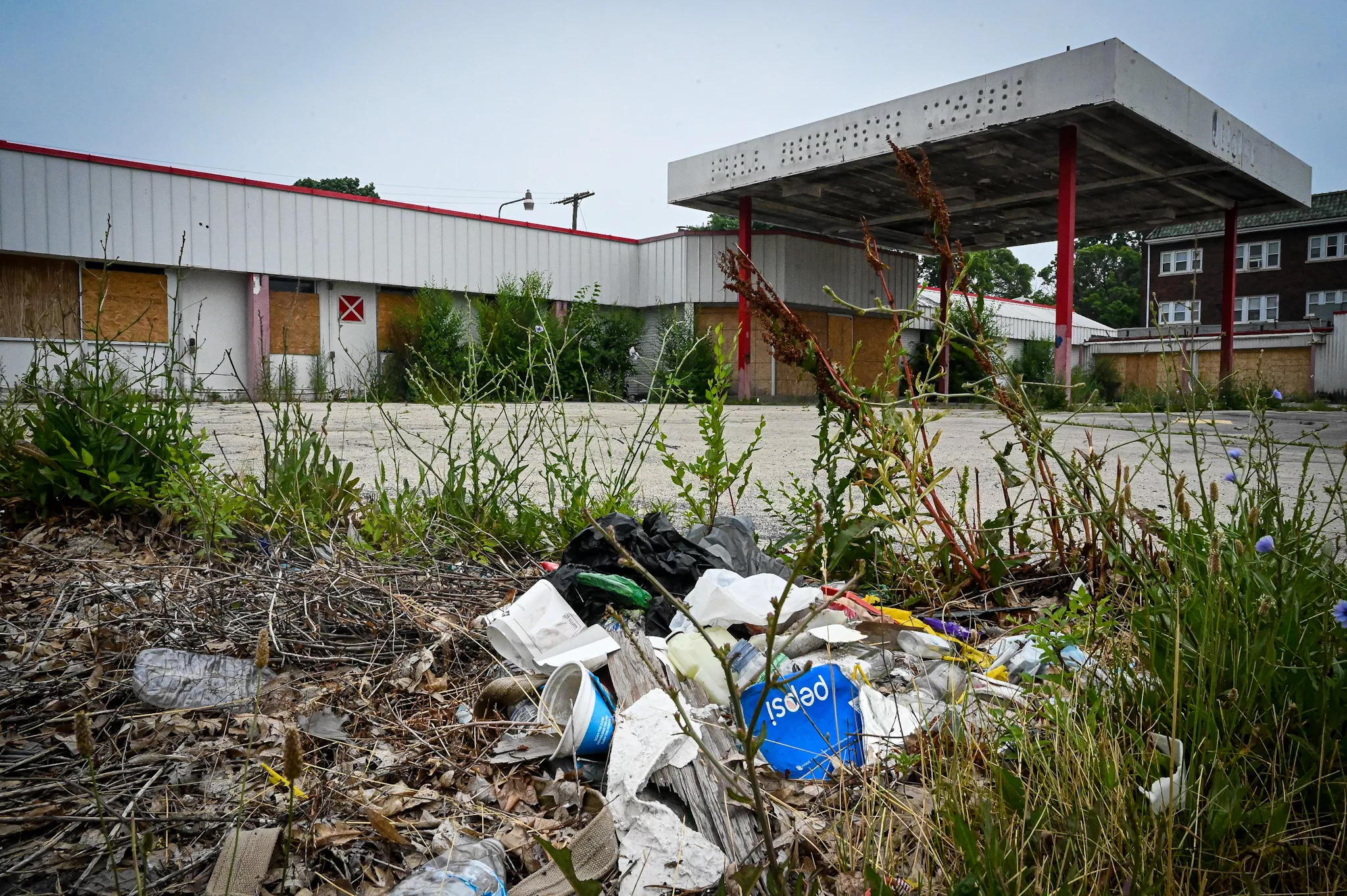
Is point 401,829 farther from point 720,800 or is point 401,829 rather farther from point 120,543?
point 120,543

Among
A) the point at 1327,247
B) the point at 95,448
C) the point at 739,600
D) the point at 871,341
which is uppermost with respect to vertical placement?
the point at 1327,247

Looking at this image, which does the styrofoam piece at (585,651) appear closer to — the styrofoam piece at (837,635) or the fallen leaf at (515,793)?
the fallen leaf at (515,793)

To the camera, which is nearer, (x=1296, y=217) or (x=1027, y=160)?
(x=1027, y=160)

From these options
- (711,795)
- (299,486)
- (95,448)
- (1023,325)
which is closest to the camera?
(711,795)

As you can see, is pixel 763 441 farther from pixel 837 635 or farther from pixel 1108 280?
pixel 1108 280

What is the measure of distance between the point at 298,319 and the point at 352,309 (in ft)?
4.03

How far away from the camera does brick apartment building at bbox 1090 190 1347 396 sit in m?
28.4

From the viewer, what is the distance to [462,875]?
4.16ft

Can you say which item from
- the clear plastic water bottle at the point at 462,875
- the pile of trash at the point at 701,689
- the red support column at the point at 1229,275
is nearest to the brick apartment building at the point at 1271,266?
the red support column at the point at 1229,275

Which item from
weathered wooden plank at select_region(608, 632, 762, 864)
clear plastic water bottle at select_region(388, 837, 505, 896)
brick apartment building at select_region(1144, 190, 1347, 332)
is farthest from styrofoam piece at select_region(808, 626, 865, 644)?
brick apartment building at select_region(1144, 190, 1347, 332)

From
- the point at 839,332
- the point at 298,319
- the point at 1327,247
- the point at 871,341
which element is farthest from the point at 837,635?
the point at 1327,247

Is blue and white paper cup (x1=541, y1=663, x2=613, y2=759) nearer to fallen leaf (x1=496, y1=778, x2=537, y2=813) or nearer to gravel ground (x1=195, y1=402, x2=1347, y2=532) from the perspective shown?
fallen leaf (x1=496, y1=778, x2=537, y2=813)

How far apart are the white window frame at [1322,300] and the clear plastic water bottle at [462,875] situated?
140ft

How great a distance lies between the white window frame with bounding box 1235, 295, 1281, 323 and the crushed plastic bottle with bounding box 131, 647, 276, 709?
4355 cm
